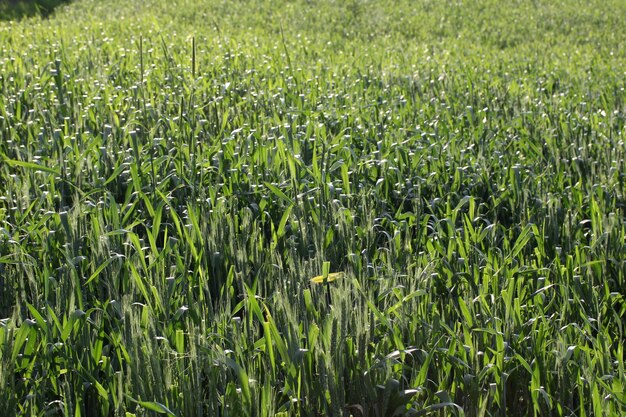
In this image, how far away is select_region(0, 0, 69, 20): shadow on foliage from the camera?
41.1ft

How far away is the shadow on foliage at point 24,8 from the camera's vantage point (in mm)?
12539

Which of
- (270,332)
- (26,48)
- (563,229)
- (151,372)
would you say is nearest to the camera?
→ (151,372)

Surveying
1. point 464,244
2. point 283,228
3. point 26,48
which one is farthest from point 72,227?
point 26,48

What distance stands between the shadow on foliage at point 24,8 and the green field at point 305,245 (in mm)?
6295

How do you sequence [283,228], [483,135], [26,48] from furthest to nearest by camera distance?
[26,48], [483,135], [283,228]

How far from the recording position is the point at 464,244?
3.18 m

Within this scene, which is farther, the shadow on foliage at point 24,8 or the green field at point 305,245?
the shadow on foliage at point 24,8

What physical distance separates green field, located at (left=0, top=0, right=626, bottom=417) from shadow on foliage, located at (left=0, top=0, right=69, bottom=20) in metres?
6.30

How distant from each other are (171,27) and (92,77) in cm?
426

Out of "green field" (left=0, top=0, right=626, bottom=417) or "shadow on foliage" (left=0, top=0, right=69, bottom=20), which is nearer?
"green field" (left=0, top=0, right=626, bottom=417)

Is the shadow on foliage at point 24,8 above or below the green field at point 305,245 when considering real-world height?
above

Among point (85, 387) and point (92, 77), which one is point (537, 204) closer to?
point (85, 387)

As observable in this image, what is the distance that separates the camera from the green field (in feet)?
7.37

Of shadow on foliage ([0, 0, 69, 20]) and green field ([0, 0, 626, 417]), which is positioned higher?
shadow on foliage ([0, 0, 69, 20])
